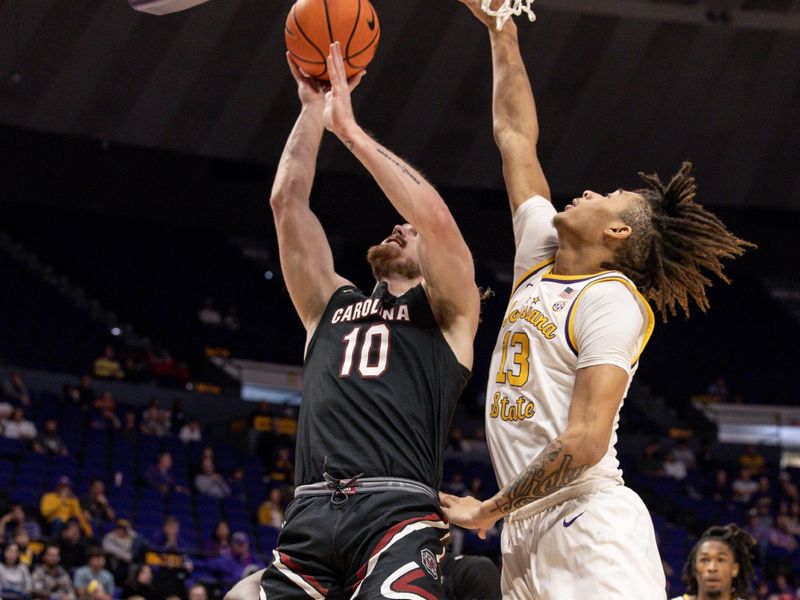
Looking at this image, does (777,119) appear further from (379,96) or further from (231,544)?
(231,544)

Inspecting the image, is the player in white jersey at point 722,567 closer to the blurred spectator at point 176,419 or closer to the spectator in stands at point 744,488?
the blurred spectator at point 176,419

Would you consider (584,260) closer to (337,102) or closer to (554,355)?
(554,355)

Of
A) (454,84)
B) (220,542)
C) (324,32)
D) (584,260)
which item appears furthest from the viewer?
(454,84)

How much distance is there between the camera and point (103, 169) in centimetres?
1936

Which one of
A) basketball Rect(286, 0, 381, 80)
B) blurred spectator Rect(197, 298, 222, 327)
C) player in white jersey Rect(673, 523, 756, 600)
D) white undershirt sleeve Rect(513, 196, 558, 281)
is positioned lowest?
player in white jersey Rect(673, 523, 756, 600)

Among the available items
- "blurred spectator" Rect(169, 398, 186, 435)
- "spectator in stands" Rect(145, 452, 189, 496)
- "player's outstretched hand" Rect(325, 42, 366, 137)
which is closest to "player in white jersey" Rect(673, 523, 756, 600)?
"player's outstretched hand" Rect(325, 42, 366, 137)

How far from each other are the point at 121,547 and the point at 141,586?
4.12ft

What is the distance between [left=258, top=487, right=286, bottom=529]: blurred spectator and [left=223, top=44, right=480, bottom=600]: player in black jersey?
35.5 ft

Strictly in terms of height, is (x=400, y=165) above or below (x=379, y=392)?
above

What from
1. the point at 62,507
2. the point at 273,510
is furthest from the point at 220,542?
Result: the point at 62,507

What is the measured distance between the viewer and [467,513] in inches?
129

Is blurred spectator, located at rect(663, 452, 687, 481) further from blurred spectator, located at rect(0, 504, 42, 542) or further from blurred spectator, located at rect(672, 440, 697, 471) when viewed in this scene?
blurred spectator, located at rect(0, 504, 42, 542)

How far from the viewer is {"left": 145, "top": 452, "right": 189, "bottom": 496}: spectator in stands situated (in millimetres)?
14203

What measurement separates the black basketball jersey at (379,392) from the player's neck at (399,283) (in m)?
0.09
